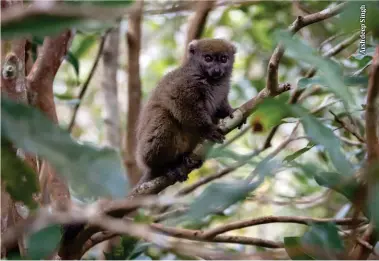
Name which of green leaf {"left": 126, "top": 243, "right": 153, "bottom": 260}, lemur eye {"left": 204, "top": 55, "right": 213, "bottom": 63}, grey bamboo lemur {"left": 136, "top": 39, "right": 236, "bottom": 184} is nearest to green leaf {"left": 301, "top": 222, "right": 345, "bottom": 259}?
green leaf {"left": 126, "top": 243, "right": 153, "bottom": 260}

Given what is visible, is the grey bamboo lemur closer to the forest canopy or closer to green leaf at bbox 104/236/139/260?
the forest canopy

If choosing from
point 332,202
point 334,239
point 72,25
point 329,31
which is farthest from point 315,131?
point 329,31

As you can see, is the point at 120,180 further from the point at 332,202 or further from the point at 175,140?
the point at 332,202

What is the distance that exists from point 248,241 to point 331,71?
1.64 meters

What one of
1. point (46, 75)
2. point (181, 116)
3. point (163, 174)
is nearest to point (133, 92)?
point (181, 116)

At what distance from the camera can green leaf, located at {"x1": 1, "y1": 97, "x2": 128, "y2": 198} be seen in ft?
3.55

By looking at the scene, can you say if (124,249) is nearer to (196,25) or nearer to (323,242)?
(323,242)

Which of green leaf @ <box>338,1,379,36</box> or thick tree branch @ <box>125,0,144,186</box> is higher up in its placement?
green leaf @ <box>338,1,379,36</box>

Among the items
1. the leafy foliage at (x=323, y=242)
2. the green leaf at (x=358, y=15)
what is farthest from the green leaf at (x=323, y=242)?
the green leaf at (x=358, y=15)

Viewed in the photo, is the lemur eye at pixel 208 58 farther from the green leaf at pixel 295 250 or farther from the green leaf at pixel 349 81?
the green leaf at pixel 295 250

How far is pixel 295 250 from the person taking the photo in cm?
171

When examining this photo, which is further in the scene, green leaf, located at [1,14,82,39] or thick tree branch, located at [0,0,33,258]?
thick tree branch, located at [0,0,33,258]

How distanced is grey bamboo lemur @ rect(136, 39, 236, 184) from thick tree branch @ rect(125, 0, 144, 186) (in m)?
0.48

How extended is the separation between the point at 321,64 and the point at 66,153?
1.83ft
